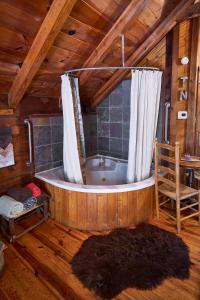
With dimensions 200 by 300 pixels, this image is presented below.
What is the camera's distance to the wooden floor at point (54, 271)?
A: 1.74 metres

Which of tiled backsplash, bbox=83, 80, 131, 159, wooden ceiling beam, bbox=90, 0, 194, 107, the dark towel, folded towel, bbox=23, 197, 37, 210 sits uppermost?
wooden ceiling beam, bbox=90, 0, 194, 107

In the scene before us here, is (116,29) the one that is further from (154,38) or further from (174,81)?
(174,81)

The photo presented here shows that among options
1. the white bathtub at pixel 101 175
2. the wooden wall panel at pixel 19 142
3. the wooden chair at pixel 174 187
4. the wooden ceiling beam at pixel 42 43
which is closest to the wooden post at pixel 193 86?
the wooden chair at pixel 174 187

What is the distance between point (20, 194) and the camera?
253cm

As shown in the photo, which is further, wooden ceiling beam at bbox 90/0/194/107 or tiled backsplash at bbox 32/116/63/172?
tiled backsplash at bbox 32/116/63/172

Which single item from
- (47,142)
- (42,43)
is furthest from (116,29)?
(47,142)

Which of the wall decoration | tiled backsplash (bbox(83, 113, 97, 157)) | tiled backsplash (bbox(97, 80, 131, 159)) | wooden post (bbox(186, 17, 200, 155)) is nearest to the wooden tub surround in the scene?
the wall decoration

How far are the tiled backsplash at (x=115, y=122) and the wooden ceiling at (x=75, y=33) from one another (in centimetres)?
61

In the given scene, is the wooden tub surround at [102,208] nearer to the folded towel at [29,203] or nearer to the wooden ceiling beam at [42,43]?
the folded towel at [29,203]

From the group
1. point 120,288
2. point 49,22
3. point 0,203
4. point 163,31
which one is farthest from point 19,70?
point 120,288

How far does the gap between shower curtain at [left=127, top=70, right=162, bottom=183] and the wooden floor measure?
31.6 inches

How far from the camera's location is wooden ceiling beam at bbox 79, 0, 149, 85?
212 centimetres

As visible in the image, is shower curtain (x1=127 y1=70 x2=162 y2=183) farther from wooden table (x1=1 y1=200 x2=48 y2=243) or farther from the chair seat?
wooden table (x1=1 y1=200 x2=48 y2=243)

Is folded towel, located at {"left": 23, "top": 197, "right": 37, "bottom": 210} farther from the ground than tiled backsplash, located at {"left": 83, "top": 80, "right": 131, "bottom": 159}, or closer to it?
closer to it
